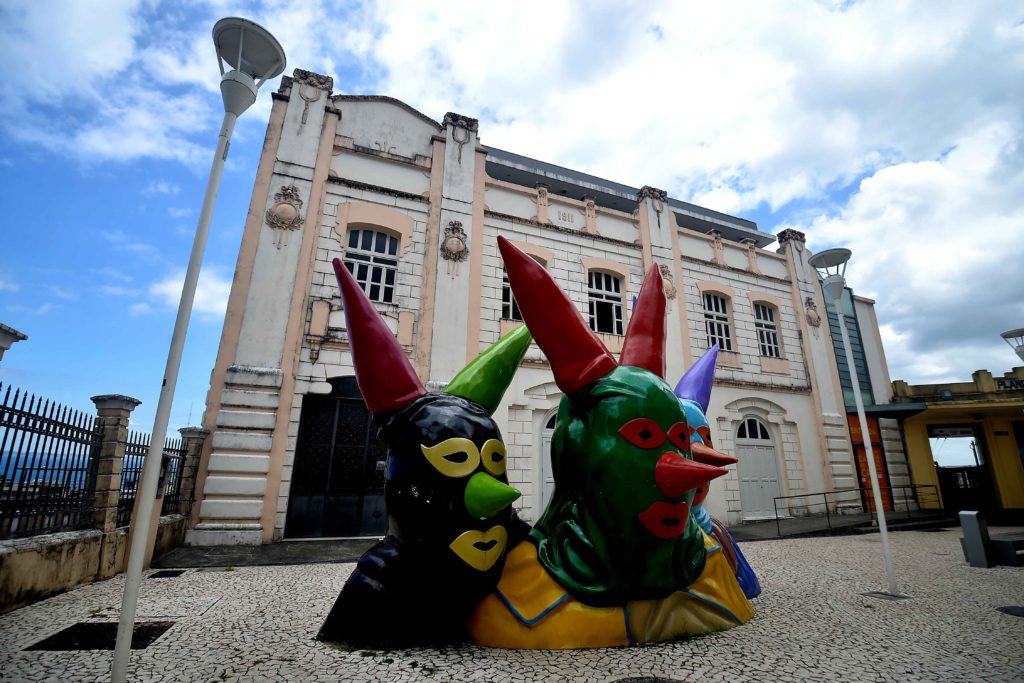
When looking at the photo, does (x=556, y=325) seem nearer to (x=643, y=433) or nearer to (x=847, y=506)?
(x=643, y=433)

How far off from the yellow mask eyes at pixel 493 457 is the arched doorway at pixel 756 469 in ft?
Answer: 33.9

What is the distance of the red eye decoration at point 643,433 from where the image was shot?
303cm

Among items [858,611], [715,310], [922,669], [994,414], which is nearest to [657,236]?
[715,310]

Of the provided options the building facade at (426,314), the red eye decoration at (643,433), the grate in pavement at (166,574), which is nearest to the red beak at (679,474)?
the red eye decoration at (643,433)

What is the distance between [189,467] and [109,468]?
6.91 feet

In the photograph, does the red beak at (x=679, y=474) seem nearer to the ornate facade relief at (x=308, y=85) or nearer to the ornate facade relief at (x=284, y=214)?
the ornate facade relief at (x=284, y=214)

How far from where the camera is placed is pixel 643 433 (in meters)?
3.05

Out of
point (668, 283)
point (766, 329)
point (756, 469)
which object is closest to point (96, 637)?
point (668, 283)

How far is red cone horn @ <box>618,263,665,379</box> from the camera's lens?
11.5ft

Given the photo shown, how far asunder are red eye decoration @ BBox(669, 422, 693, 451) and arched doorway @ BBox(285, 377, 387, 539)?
20.2 feet

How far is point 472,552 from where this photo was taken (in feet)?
9.64

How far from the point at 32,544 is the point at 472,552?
445 centimetres

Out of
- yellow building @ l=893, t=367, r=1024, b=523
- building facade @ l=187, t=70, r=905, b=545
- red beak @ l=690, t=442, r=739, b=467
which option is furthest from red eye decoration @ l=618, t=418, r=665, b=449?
yellow building @ l=893, t=367, r=1024, b=523

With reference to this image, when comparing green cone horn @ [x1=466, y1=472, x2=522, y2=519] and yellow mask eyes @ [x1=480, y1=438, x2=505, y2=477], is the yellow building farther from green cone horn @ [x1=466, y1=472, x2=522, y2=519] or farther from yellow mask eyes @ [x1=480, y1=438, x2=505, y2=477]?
green cone horn @ [x1=466, y1=472, x2=522, y2=519]
